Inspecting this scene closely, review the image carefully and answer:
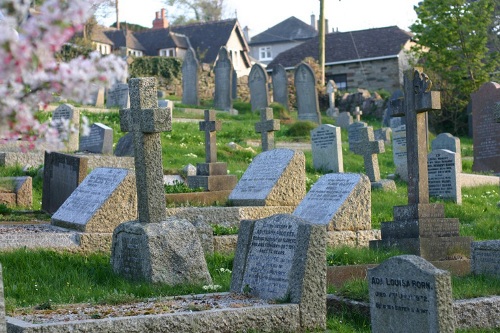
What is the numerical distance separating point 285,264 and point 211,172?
29.3 feet

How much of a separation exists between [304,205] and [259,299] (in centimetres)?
448

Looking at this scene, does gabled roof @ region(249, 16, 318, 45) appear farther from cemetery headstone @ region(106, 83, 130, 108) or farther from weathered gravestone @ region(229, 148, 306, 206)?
weathered gravestone @ region(229, 148, 306, 206)

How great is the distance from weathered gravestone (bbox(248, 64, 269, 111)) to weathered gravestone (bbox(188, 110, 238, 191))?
726 inches

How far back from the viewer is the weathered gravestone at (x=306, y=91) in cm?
3478

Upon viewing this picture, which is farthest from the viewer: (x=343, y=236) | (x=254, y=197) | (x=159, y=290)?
(x=254, y=197)

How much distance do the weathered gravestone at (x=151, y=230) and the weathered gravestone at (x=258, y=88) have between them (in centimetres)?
2676

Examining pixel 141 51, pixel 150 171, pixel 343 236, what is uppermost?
pixel 141 51

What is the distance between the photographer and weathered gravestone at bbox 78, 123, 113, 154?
18656 millimetres

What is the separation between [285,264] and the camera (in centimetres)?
764

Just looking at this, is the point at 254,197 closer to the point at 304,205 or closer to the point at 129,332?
the point at 304,205

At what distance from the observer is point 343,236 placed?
11406 mm

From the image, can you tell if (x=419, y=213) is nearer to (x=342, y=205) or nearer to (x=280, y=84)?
(x=342, y=205)

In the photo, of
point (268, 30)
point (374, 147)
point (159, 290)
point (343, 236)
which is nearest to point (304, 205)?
point (343, 236)

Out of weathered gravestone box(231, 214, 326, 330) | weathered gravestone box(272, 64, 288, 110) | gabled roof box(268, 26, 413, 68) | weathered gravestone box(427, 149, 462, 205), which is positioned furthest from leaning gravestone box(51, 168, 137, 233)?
gabled roof box(268, 26, 413, 68)
